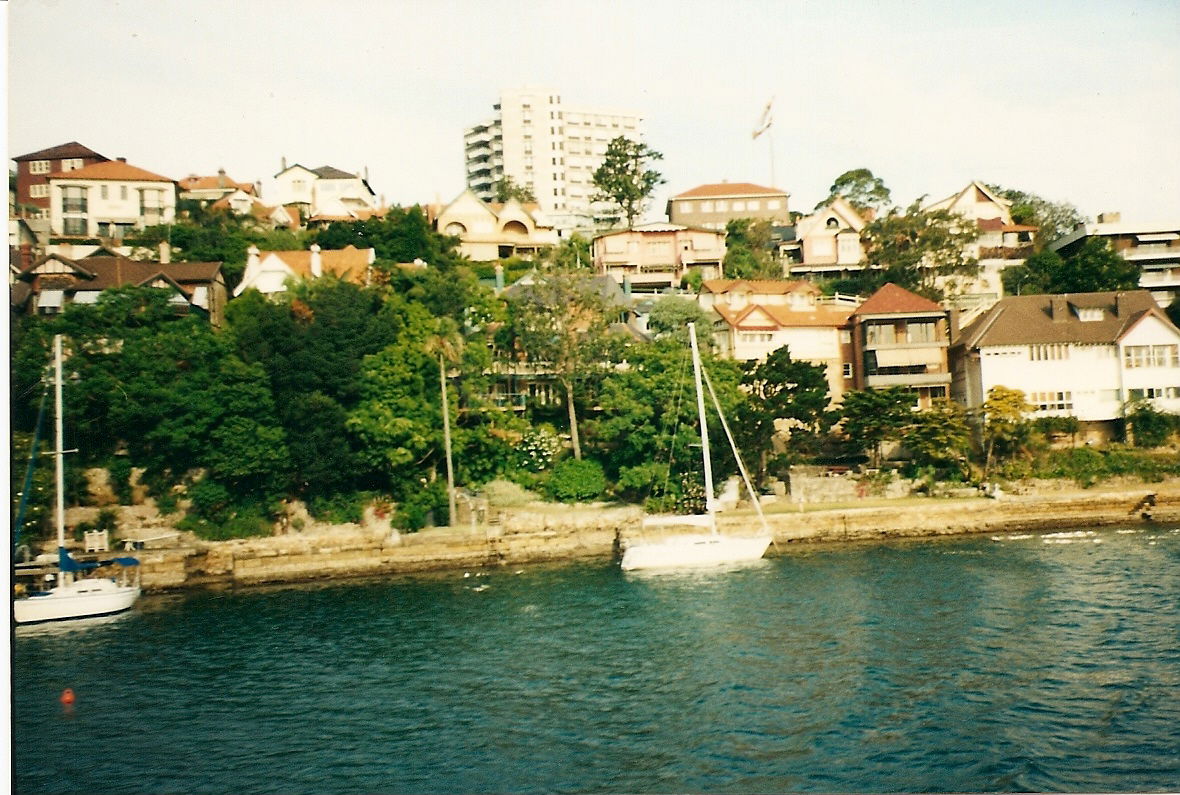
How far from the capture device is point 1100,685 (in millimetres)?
10898

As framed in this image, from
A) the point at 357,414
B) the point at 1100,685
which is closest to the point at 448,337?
the point at 357,414

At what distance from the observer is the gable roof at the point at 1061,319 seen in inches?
1037

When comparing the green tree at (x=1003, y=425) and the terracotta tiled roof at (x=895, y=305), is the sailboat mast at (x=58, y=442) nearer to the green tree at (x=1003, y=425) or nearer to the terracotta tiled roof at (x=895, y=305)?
the green tree at (x=1003, y=425)

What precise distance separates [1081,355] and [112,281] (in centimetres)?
2617

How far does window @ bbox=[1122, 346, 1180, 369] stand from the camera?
25.7 m

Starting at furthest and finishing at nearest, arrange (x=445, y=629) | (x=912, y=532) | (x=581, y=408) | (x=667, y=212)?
1. (x=667, y=212)
2. (x=581, y=408)
3. (x=912, y=532)
4. (x=445, y=629)

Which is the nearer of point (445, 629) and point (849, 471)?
point (445, 629)

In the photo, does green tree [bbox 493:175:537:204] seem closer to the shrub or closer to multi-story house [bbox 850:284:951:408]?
multi-story house [bbox 850:284:951:408]

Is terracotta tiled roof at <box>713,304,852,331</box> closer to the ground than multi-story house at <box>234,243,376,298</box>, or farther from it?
closer to the ground

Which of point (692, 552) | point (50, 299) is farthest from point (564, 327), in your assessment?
point (50, 299)

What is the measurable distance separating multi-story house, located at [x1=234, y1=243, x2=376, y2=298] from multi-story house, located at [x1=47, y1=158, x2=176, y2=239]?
18.6 feet

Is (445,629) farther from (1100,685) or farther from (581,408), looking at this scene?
(581,408)

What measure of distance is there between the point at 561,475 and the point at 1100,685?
15.4 m

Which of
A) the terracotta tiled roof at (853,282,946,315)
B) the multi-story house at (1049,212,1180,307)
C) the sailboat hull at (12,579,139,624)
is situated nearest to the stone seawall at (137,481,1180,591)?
the sailboat hull at (12,579,139,624)
